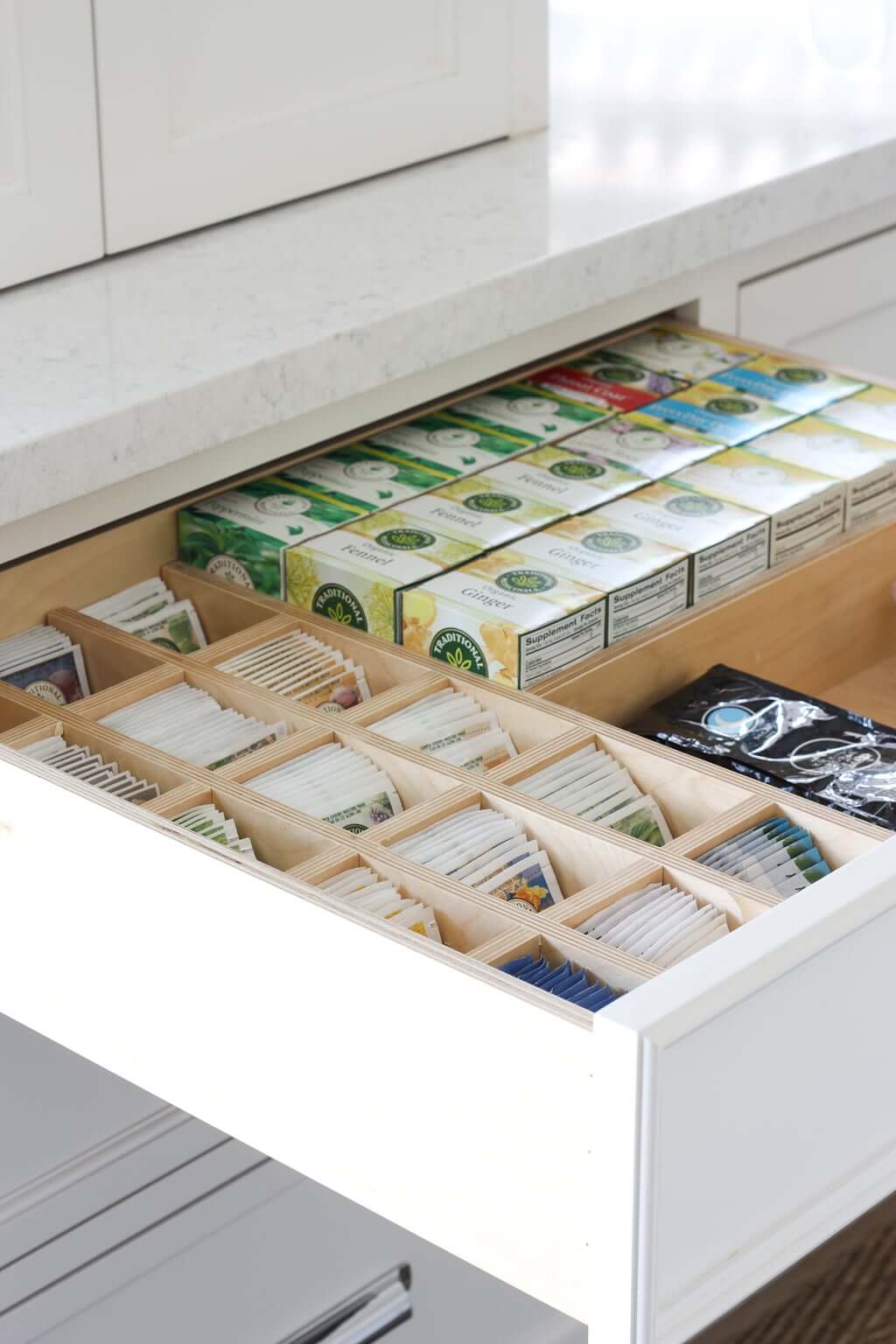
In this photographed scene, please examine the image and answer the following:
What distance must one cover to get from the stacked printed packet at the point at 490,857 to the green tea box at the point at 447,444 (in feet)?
1.36

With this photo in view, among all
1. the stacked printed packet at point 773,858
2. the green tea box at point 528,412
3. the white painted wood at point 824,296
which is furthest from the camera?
the white painted wood at point 824,296

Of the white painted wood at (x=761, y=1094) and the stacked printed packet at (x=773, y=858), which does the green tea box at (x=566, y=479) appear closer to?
the stacked printed packet at (x=773, y=858)

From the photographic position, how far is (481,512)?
110 cm

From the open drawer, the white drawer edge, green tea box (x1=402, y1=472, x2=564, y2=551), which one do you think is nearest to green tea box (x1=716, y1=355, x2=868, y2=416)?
green tea box (x1=402, y1=472, x2=564, y2=551)

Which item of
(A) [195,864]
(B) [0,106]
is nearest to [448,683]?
(A) [195,864]

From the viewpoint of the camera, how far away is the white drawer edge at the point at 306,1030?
1.93 feet

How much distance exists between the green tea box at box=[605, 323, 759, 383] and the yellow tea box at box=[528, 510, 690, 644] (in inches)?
11.2

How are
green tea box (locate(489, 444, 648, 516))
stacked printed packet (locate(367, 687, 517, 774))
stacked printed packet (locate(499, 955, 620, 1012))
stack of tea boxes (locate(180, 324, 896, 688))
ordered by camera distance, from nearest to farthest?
stacked printed packet (locate(499, 955, 620, 1012)), stacked printed packet (locate(367, 687, 517, 774)), stack of tea boxes (locate(180, 324, 896, 688)), green tea box (locate(489, 444, 648, 516))

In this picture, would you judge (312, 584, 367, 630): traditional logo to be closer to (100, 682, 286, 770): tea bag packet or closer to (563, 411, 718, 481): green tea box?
(100, 682, 286, 770): tea bag packet

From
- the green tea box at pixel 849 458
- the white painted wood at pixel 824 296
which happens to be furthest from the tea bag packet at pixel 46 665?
the white painted wood at pixel 824 296

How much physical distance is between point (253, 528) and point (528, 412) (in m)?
A: 0.29

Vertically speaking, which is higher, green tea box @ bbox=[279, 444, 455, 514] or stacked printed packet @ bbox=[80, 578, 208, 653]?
green tea box @ bbox=[279, 444, 455, 514]

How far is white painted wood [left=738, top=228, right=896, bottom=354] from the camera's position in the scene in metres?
1.43

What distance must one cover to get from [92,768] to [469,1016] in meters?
0.33
